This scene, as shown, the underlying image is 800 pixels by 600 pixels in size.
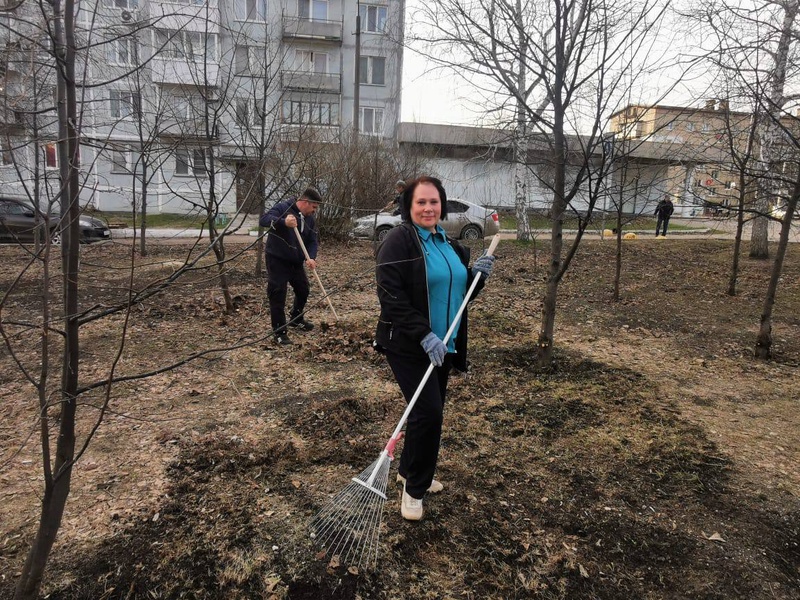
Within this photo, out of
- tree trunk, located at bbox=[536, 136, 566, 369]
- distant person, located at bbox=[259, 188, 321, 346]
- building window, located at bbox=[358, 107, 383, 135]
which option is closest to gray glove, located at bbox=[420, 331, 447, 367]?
tree trunk, located at bbox=[536, 136, 566, 369]

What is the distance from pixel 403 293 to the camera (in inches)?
100

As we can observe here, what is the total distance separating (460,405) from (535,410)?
1.95ft

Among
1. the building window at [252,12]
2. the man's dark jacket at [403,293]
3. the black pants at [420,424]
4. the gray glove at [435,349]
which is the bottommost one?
the black pants at [420,424]

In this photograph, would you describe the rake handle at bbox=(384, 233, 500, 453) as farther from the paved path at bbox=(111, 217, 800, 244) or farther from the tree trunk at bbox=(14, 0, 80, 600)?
the paved path at bbox=(111, 217, 800, 244)

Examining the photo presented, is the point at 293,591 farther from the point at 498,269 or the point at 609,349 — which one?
the point at 498,269

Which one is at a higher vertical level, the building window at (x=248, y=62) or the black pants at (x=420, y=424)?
the building window at (x=248, y=62)

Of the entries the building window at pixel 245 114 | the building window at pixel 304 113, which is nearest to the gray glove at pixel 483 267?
the building window at pixel 245 114

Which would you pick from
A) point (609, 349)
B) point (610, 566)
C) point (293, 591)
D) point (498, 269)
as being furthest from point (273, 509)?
point (498, 269)

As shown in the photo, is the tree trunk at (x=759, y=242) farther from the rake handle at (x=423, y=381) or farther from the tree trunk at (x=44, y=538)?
the tree trunk at (x=44, y=538)

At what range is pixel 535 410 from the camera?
4078 mm

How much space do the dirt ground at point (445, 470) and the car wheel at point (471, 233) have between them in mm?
10060

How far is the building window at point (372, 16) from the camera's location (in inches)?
1037

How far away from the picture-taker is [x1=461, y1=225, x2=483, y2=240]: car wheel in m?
15.9

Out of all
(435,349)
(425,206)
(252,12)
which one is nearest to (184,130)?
(425,206)
